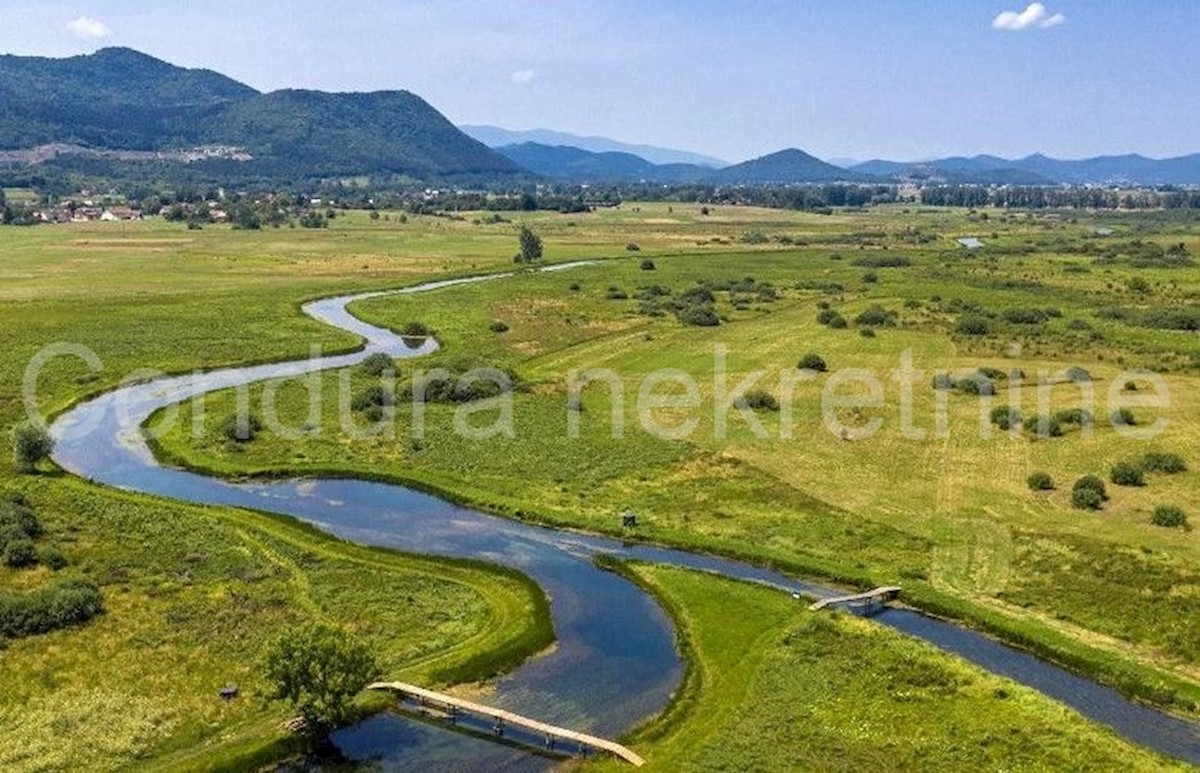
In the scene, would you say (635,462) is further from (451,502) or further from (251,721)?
(251,721)

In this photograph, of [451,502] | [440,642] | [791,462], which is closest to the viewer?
[440,642]

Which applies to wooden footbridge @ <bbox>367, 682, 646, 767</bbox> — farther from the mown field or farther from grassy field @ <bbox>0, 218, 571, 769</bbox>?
the mown field

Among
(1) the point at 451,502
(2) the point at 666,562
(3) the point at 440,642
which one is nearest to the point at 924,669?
(2) the point at 666,562

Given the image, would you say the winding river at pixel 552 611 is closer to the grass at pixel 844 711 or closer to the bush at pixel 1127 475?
the grass at pixel 844 711

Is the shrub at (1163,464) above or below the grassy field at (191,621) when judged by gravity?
above

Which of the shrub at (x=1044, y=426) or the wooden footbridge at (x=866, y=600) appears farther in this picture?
the shrub at (x=1044, y=426)


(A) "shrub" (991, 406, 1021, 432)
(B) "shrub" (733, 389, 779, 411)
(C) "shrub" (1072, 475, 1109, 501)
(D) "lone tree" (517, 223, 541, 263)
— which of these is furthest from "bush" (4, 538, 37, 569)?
(D) "lone tree" (517, 223, 541, 263)

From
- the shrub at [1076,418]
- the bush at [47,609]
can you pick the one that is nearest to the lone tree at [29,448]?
the bush at [47,609]

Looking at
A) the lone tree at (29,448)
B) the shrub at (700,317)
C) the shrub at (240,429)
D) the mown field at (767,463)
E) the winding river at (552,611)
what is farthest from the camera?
the shrub at (700,317)

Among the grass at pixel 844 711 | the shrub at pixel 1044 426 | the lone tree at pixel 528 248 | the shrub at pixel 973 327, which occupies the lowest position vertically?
the grass at pixel 844 711
